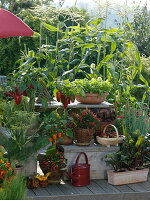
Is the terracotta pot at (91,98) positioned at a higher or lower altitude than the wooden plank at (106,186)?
higher

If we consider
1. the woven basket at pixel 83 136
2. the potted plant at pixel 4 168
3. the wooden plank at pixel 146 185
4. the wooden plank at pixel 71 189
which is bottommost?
the wooden plank at pixel 146 185

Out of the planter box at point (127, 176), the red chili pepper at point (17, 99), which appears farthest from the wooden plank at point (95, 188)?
the red chili pepper at point (17, 99)

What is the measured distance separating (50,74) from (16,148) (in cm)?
126

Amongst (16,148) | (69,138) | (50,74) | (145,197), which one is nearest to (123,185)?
(145,197)

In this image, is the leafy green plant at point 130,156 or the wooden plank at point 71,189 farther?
the leafy green plant at point 130,156

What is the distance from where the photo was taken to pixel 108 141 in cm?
503

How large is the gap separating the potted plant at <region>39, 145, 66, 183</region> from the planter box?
0.50m

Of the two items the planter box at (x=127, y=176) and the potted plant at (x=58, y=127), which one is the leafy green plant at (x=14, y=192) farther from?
the planter box at (x=127, y=176)

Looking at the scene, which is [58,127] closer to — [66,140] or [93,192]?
[66,140]

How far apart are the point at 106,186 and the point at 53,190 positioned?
1.81ft

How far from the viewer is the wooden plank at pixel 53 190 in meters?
4.54

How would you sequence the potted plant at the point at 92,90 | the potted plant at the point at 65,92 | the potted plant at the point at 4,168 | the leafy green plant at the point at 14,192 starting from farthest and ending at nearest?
the potted plant at the point at 92,90
the potted plant at the point at 65,92
the potted plant at the point at 4,168
the leafy green plant at the point at 14,192

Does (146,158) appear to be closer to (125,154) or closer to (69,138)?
(125,154)

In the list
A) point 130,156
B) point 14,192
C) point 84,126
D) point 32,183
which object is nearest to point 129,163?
point 130,156
